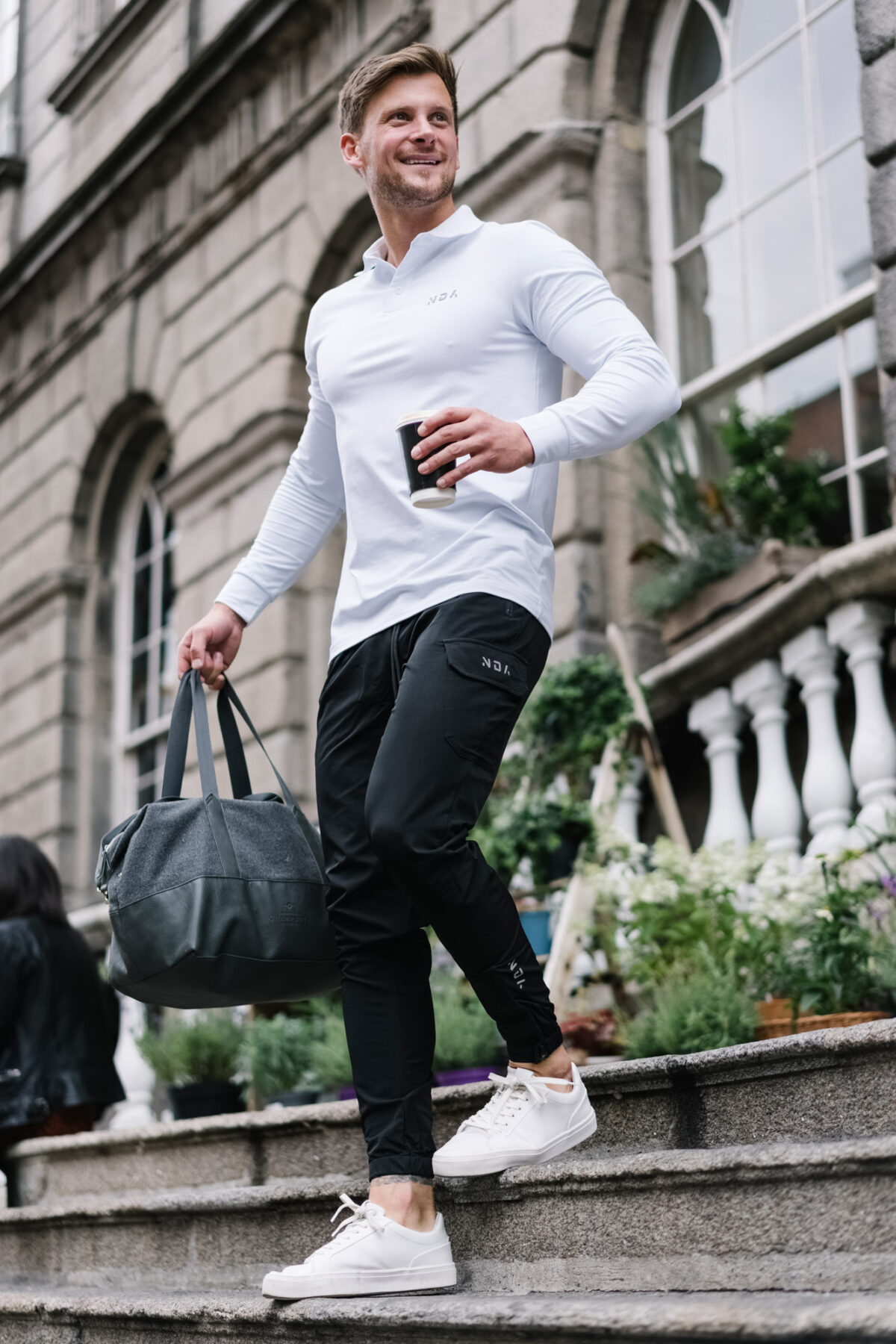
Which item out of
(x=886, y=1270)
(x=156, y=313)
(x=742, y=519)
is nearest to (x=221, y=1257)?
(x=886, y=1270)

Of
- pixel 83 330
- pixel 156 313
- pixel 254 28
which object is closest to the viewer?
pixel 254 28

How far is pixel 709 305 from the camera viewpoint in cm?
644

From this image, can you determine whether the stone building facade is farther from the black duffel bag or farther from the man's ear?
A: the black duffel bag

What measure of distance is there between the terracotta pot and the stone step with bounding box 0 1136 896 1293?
42.0 inches

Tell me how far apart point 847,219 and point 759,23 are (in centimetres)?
110

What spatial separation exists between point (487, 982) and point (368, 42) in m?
6.56

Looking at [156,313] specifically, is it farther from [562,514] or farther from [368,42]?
[562,514]

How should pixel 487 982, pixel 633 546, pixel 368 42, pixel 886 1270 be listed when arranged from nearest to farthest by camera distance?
pixel 886 1270
pixel 487 982
pixel 633 546
pixel 368 42

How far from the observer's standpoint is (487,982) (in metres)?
2.56

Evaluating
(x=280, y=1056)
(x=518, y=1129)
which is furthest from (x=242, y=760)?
(x=280, y=1056)

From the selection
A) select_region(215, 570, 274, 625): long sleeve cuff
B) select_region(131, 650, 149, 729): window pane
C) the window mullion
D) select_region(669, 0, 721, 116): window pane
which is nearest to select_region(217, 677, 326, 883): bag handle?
select_region(215, 570, 274, 625): long sleeve cuff

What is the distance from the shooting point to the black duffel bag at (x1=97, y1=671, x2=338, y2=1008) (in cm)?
275

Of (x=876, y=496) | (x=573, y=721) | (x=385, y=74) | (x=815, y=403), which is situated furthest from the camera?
(x=815, y=403)

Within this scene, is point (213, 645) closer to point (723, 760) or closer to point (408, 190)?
point (408, 190)
